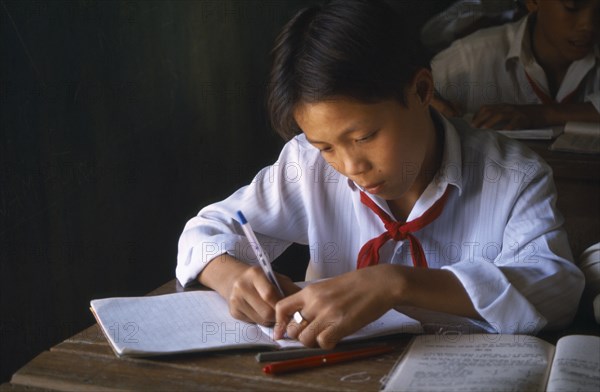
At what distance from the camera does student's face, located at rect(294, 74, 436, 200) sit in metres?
1.46

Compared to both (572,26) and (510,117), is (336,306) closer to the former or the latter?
(510,117)

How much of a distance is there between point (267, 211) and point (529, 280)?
698 mm

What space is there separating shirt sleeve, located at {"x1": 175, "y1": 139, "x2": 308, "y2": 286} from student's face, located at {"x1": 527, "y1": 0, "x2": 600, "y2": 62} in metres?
2.14

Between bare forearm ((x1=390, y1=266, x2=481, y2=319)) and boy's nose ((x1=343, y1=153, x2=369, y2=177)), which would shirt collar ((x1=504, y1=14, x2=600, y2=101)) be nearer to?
boy's nose ((x1=343, y1=153, x2=369, y2=177))

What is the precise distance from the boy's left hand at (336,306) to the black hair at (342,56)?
383mm

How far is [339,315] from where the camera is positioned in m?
1.23

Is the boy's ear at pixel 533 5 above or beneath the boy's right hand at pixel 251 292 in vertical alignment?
above

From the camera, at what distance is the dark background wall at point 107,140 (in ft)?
7.00

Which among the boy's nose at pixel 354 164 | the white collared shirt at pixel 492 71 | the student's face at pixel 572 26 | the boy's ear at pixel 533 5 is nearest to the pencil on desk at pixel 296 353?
the boy's nose at pixel 354 164

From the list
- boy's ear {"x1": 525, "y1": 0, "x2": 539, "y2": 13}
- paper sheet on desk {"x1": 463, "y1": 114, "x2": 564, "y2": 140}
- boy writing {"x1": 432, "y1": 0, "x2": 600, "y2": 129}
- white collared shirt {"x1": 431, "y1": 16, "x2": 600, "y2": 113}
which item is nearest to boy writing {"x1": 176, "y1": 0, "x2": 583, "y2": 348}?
paper sheet on desk {"x1": 463, "y1": 114, "x2": 564, "y2": 140}

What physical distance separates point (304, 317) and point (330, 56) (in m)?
0.53

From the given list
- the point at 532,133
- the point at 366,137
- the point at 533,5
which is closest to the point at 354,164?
the point at 366,137

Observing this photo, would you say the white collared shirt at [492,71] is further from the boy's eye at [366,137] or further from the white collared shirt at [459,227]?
the boy's eye at [366,137]

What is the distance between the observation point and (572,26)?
3514 mm
